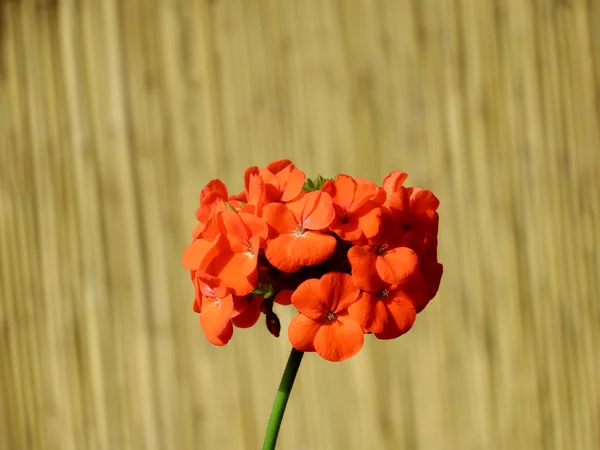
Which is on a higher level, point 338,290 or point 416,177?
point 416,177

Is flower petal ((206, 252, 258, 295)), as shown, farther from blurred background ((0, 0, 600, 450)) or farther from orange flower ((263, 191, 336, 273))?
blurred background ((0, 0, 600, 450))

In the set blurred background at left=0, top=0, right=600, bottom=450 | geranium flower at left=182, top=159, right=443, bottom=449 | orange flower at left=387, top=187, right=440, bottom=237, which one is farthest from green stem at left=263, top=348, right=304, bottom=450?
blurred background at left=0, top=0, right=600, bottom=450

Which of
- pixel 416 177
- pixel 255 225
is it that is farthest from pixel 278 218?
pixel 416 177

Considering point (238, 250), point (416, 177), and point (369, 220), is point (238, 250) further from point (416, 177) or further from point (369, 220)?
point (416, 177)

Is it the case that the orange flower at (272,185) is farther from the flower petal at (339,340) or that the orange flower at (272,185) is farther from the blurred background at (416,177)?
the blurred background at (416,177)

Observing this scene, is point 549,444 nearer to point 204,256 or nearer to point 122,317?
point 122,317

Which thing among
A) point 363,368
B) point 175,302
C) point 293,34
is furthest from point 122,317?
point 293,34

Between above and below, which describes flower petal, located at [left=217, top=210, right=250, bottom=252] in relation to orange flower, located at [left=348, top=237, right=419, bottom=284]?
above
